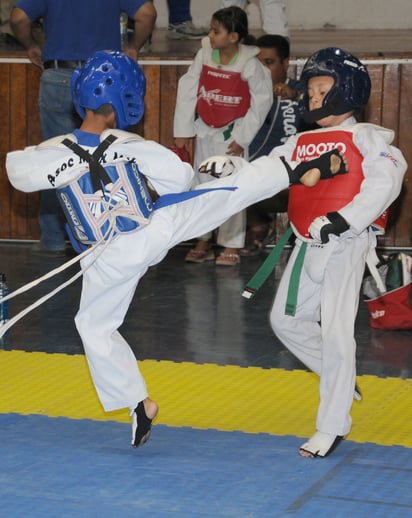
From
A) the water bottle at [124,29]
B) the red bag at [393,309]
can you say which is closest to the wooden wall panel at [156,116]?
the water bottle at [124,29]

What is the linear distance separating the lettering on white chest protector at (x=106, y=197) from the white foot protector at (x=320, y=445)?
3.39 ft

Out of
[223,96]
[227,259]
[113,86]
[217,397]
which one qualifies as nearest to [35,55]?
[223,96]

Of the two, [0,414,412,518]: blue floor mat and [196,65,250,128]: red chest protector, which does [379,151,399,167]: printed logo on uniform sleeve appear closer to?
[0,414,412,518]: blue floor mat

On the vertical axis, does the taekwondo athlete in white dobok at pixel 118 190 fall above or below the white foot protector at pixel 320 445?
above

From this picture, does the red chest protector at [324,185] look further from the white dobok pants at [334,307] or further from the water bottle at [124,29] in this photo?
the water bottle at [124,29]

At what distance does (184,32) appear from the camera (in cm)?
1127

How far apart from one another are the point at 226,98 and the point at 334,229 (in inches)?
169

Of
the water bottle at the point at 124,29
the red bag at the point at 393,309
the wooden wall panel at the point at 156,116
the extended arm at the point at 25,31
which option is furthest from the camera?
the water bottle at the point at 124,29

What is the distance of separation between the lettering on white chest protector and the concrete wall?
28.7 ft

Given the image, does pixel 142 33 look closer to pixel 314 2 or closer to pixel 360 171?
pixel 360 171

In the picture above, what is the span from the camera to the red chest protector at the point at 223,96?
314 inches

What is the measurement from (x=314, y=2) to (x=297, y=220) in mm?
8822

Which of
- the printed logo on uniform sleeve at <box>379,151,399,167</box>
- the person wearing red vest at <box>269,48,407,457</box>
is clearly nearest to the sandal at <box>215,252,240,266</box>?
the person wearing red vest at <box>269,48,407,457</box>

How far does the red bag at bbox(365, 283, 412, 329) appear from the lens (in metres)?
6.19
